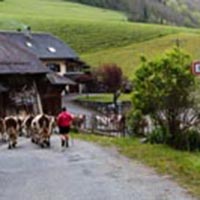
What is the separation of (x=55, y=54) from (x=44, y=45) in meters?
1.96

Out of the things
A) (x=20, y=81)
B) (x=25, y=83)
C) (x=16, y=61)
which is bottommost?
(x=25, y=83)

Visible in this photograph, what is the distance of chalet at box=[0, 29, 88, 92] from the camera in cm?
7750

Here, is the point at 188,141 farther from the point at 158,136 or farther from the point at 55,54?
the point at 55,54

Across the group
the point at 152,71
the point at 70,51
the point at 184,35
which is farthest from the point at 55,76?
the point at 184,35

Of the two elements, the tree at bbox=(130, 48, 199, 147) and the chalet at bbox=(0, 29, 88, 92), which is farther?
the chalet at bbox=(0, 29, 88, 92)

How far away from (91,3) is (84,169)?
162473mm

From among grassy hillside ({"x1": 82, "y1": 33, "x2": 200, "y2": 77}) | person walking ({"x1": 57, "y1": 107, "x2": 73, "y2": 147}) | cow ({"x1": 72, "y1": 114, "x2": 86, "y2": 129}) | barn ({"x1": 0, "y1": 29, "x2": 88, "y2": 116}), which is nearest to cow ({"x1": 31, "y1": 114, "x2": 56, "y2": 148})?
person walking ({"x1": 57, "y1": 107, "x2": 73, "y2": 147})

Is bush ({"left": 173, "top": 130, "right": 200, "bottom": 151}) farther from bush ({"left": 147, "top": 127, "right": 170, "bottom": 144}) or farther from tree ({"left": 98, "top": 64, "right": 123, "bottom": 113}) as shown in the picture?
tree ({"left": 98, "top": 64, "right": 123, "bottom": 113})

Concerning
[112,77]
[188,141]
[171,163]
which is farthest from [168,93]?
[112,77]

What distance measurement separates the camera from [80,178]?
51.4 feet

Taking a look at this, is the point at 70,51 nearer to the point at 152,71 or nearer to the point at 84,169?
the point at 152,71

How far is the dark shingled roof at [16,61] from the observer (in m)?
45.4

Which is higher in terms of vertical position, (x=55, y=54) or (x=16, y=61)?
(x=55, y=54)

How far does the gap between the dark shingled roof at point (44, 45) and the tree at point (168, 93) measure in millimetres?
48021
